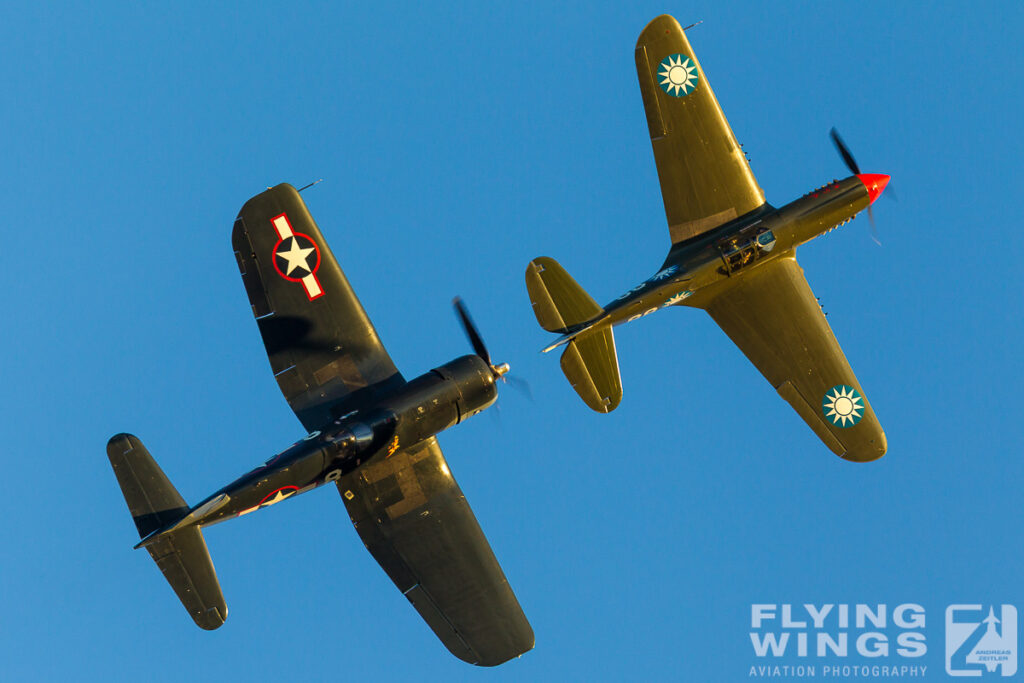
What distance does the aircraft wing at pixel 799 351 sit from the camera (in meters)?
20.2

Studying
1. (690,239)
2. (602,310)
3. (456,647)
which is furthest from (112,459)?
(690,239)

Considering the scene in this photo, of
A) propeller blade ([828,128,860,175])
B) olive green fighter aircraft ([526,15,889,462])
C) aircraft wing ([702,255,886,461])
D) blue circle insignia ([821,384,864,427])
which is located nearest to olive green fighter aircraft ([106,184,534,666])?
olive green fighter aircraft ([526,15,889,462])

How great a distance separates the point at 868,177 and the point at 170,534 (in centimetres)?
1251

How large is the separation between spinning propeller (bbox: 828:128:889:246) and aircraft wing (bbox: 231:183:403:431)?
8.21 metres

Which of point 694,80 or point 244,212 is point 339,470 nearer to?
point 244,212

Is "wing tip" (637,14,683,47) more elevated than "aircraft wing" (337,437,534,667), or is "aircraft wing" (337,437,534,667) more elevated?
"wing tip" (637,14,683,47)

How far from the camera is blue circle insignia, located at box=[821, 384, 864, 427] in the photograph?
797 inches

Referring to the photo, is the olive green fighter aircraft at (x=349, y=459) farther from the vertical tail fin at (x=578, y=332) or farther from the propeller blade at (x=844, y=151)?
the propeller blade at (x=844, y=151)

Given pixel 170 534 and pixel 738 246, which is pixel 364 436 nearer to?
pixel 170 534

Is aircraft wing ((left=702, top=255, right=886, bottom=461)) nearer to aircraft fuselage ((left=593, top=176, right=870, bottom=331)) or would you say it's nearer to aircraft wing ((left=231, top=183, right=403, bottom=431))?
aircraft fuselage ((left=593, top=176, right=870, bottom=331))

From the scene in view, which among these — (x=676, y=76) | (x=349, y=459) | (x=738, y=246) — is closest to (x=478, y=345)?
(x=349, y=459)

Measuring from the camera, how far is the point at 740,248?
66.8 feet

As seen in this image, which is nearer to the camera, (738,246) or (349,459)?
(349,459)

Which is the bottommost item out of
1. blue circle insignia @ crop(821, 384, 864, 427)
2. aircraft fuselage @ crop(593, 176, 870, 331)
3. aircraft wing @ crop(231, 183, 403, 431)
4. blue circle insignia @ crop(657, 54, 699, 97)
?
blue circle insignia @ crop(821, 384, 864, 427)
